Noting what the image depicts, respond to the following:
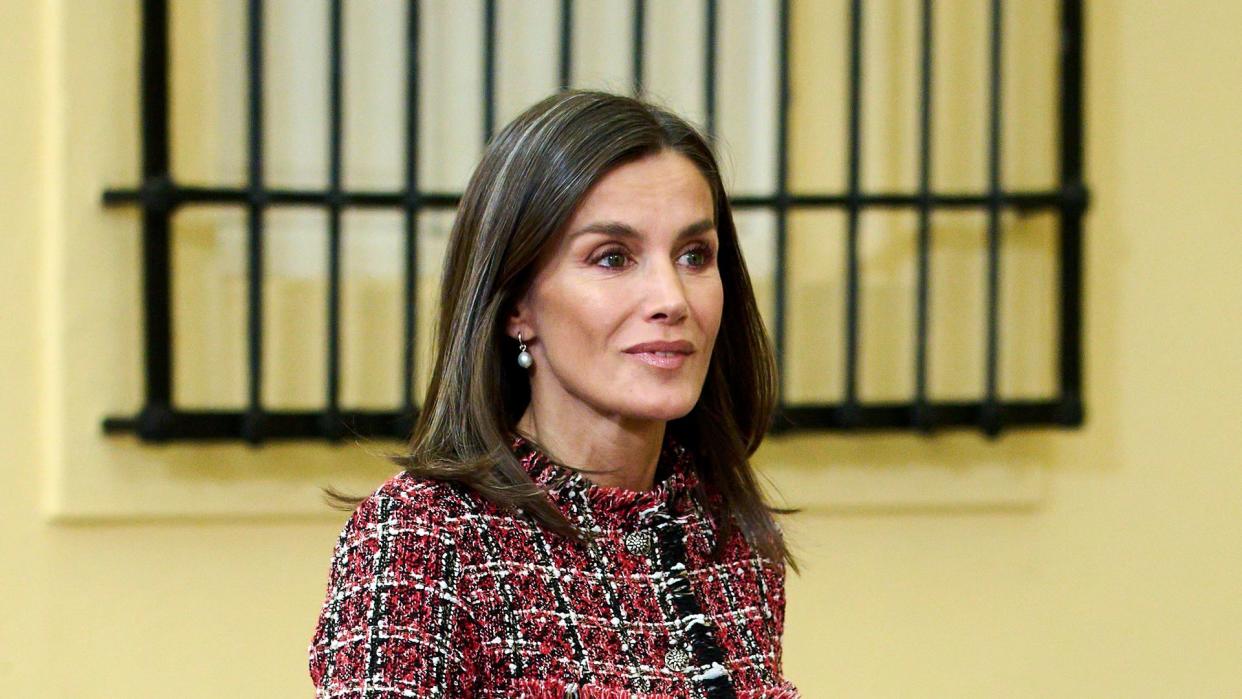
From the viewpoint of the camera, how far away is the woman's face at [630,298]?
1.59m

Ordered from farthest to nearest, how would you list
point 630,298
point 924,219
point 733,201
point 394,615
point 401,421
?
1. point 924,219
2. point 733,201
3. point 401,421
4. point 630,298
5. point 394,615

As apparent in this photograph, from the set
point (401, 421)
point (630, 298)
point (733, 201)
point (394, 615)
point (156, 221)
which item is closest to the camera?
point (394, 615)

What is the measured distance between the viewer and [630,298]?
1.59 m

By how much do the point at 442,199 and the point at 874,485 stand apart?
907mm

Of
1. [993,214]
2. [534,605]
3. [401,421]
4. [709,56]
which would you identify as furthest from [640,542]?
[993,214]

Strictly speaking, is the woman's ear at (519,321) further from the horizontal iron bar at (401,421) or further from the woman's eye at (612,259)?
the horizontal iron bar at (401,421)

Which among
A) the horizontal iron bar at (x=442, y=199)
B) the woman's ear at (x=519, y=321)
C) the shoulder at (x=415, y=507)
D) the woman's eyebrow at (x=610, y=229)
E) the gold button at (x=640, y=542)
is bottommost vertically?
the gold button at (x=640, y=542)

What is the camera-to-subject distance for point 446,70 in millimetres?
2801

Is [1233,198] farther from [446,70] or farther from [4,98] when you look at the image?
[4,98]

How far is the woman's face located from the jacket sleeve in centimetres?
22

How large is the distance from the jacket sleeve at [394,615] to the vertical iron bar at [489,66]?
1306mm

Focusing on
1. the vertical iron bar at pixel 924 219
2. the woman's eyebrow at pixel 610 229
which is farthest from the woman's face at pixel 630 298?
the vertical iron bar at pixel 924 219

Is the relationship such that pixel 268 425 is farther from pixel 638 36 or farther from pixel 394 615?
pixel 394 615

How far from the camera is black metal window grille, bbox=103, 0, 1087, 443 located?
2.59 m
